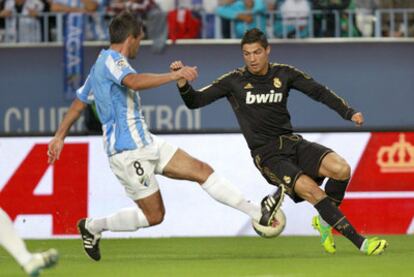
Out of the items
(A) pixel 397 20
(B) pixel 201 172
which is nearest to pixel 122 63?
(B) pixel 201 172

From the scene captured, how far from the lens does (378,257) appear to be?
34.3 feet

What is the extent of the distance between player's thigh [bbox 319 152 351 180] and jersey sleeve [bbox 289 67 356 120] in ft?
1.16

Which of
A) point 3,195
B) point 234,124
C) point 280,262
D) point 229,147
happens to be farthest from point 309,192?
point 234,124

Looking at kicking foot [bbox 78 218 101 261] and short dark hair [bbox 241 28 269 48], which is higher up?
short dark hair [bbox 241 28 269 48]

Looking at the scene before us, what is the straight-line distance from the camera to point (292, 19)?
18969 millimetres

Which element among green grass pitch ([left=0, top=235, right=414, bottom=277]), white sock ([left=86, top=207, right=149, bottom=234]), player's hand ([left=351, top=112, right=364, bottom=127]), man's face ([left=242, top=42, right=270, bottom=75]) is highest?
man's face ([left=242, top=42, right=270, bottom=75])

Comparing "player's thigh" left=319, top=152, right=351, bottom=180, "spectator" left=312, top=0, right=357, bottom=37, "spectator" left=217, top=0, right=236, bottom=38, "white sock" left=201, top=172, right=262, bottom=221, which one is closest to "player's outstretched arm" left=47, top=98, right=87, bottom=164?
"white sock" left=201, top=172, right=262, bottom=221

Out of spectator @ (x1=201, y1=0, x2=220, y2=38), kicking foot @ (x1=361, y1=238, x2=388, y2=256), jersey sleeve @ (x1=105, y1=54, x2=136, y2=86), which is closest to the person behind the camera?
jersey sleeve @ (x1=105, y1=54, x2=136, y2=86)

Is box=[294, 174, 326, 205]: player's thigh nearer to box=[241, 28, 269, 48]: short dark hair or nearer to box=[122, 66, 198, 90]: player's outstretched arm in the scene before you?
box=[241, 28, 269, 48]: short dark hair

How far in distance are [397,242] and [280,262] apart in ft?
7.69

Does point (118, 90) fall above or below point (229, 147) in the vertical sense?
above

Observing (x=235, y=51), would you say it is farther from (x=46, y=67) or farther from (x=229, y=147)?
(x=229, y=147)

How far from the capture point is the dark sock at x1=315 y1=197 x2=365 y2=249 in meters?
10.5

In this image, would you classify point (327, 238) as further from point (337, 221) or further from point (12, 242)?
point (12, 242)
